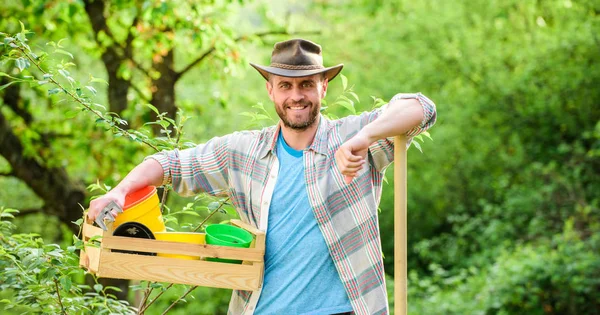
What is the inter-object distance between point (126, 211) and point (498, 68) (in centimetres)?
907

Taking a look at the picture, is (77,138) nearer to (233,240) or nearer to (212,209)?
(212,209)

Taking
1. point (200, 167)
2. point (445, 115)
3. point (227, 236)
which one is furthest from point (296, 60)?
point (445, 115)

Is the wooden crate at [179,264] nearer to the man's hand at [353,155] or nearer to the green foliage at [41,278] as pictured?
the man's hand at [353,155]

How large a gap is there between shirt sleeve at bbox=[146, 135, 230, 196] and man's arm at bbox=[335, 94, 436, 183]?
0.49 metres

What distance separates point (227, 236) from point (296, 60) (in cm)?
60

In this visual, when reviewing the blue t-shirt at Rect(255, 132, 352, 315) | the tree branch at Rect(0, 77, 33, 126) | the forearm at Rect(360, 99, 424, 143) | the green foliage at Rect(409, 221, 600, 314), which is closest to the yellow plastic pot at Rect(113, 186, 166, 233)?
the blue t-shirt at Rect(255, 132, 352, 315)

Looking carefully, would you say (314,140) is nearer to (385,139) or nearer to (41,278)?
(385,139)

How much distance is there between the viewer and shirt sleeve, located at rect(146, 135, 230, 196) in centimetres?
265

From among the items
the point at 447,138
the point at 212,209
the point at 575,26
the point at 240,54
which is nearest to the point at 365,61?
the point at 447,138

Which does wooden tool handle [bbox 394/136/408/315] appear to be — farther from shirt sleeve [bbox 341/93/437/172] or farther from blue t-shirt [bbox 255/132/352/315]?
blue t-shirt [bbox 255/132/352/315]

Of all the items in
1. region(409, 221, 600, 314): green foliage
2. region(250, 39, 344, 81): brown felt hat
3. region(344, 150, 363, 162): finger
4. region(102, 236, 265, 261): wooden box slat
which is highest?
→ region(409, 221, 600, 314): green foliage

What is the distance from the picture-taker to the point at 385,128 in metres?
2.38

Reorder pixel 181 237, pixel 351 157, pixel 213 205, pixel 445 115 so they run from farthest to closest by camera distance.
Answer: pixel 445 115 → pixel 213 205 → pixel 181 237 → pixel 351 157

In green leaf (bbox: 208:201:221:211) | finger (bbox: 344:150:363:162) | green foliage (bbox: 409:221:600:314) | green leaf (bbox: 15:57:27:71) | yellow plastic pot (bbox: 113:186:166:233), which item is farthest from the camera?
green foliage (bbox: 409:221:600:314)
